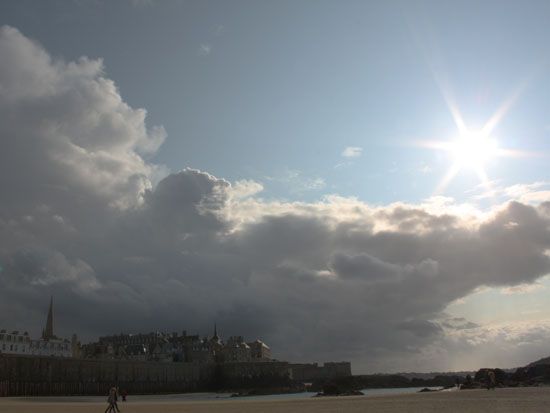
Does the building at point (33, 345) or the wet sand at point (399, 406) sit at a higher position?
the building at point (33, 345)

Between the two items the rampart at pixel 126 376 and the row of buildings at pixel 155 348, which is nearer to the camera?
the rampart at pixel 126 376

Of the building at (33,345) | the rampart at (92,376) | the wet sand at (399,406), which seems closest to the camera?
the wet sand at (399,406)

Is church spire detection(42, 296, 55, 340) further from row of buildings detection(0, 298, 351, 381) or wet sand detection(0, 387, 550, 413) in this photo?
wet sand detection(0, 387, 550, 413)

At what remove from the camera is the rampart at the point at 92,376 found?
9131 cm

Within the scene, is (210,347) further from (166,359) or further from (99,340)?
(99,340)

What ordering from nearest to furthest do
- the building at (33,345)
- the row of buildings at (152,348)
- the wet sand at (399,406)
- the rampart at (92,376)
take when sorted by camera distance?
the wet sand at (399,406) → the rampart at (92,376) → the building at (33,345) → the row of buildings at (152,348)

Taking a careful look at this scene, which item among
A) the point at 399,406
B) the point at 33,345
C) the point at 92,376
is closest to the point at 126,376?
the point at 92,376

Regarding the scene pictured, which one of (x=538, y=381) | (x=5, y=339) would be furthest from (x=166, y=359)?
(x=538, y=381)

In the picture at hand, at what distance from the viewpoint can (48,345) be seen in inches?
5787

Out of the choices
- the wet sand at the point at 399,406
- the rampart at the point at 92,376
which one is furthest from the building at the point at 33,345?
the wet sand at the point at 399,406

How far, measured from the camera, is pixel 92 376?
111938 millimetres

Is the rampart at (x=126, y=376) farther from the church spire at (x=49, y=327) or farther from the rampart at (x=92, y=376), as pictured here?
the church spire at (x=49, y=327)

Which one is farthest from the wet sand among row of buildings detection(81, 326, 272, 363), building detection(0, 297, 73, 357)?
row of buildings detection(81, 326, 272, 363)

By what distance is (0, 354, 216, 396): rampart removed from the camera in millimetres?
91312
